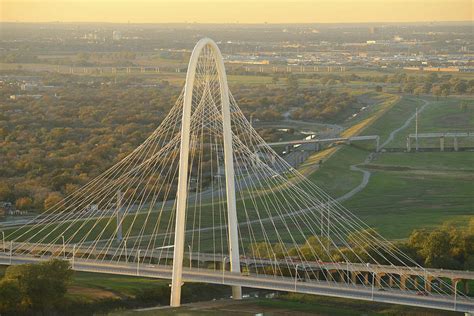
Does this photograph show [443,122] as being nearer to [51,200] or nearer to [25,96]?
[25,96]

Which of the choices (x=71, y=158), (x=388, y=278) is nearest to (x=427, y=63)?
(x=71, y=158)

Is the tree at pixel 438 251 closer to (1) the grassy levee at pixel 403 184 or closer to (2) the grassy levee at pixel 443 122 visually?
(1) the grassy levee at pixel 403 184

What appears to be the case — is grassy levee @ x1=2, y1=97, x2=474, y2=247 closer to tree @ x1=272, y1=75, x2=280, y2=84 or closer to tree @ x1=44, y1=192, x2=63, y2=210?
tree @ x1=44, y1=192, x2=63, y2=210

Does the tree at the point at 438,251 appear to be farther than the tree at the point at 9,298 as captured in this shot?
Yes

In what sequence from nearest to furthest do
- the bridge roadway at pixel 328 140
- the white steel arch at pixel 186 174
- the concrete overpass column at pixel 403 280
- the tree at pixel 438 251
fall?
the white steel arch at pixel 186 174, the concrete overpass column at pixel 403 280, the tree at pixel 438 251, the bridge roadway at pixel 328 140

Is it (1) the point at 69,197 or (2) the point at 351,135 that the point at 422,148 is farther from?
(1) the point at 69,197

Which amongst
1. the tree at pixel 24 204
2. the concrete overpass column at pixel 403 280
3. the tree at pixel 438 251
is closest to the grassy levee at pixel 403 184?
the tree at pixel 438 251

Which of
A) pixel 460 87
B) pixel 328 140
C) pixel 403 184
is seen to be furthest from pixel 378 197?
pixel 460 87
